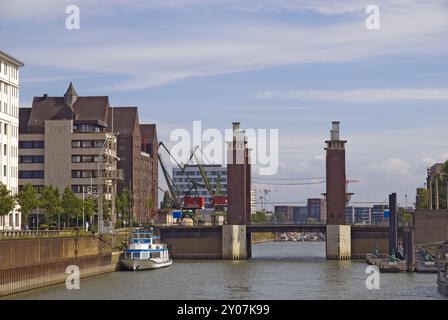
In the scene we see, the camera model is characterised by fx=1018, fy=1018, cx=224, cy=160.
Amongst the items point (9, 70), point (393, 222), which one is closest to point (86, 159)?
point (9, 70)

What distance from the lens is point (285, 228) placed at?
182625 millimetres

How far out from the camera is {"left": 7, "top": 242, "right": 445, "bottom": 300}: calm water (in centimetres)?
9606

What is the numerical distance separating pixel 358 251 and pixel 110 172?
46.1 m

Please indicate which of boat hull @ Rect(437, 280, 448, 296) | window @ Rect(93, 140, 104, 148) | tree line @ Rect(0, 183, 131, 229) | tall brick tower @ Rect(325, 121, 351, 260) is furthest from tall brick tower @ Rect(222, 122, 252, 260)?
boat hull @ Rect(437, 280, 448, 296)

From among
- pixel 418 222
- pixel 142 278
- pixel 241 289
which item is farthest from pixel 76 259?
pixel 418 222

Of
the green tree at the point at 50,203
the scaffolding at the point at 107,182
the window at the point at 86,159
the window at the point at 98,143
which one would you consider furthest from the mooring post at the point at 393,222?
the window at the point at 86,159

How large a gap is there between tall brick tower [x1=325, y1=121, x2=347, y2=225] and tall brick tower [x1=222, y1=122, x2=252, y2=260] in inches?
596

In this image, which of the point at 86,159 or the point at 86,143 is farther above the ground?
the point at 86,143

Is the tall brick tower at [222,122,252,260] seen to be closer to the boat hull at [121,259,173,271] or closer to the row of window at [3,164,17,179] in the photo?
the boat hull at [121,259,173,271]

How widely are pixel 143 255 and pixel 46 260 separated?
36.7m

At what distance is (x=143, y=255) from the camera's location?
140m

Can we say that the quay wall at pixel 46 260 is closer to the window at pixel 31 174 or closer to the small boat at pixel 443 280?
the small boat at pixel 443 280

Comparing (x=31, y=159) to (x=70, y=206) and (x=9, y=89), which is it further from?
(x=9, y=89)

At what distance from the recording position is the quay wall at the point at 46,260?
8950 cm
